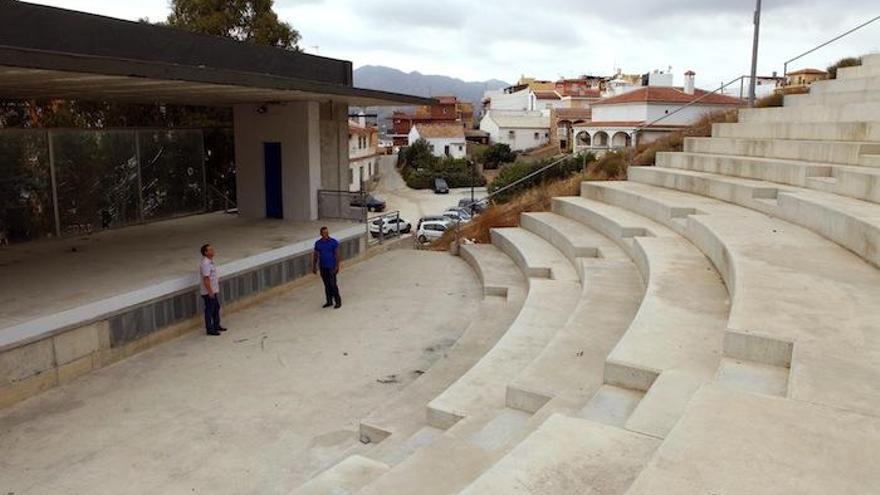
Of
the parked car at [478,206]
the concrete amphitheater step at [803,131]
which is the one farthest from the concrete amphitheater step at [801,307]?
the parked car at [478,206]

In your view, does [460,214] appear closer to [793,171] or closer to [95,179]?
[95,179]

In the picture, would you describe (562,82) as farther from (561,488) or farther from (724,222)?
(561,488)

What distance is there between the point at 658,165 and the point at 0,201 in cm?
1320

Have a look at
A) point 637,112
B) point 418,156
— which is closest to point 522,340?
point 637,112

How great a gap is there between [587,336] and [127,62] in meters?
5.93

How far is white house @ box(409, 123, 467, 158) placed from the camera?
68562 millimetres

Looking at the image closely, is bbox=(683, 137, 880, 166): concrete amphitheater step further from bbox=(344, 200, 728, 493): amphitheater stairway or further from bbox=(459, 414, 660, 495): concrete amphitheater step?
bbox=(459, 414, 660, 495): concrete amphitheater step

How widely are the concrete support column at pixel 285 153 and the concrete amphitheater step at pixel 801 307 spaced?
28.6 ft

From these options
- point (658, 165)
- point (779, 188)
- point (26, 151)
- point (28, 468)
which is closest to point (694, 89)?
point (658, 165)

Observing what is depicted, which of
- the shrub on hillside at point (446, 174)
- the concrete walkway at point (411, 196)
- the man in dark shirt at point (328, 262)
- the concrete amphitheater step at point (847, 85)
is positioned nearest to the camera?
the man in dark shirt at point (328, 262)

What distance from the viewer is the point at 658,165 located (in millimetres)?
15070

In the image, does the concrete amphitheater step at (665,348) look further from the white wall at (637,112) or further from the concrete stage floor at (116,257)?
the white wall at (637,112)

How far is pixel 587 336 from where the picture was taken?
639 centimetres

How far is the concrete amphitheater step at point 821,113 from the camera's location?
10.9 m
